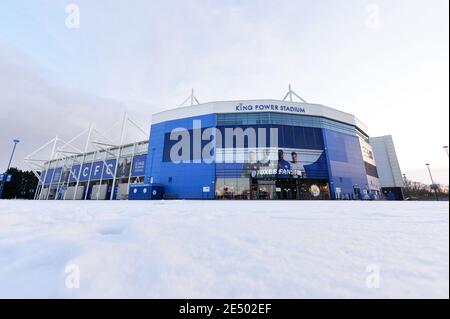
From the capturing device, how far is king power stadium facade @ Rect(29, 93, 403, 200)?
24969mm

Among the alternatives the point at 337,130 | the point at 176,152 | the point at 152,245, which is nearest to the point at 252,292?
the point at 152,245

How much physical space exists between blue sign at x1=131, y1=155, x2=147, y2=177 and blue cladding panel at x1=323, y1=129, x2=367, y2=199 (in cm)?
2901

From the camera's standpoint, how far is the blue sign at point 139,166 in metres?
30.5

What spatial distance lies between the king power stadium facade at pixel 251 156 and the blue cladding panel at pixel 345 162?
15 cm

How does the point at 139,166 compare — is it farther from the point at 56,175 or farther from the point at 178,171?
the point at 56,175

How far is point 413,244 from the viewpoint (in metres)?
1.96

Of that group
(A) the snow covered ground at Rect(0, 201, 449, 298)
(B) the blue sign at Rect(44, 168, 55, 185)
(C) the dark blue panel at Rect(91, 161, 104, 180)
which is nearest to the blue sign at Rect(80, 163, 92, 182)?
(C) the dark blue panel at Rect(91, 161, 104, 180)

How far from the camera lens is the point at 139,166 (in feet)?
102

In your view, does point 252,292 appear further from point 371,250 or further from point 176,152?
point 176,152

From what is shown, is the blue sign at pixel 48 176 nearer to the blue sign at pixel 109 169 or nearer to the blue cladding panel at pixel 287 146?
the blue sign at pixel 109 169

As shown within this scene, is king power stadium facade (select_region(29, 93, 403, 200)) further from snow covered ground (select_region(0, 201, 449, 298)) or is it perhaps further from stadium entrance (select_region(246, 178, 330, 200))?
snow covered ground (select_region(0, 201, 449, 298))

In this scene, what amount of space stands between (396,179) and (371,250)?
159 feet

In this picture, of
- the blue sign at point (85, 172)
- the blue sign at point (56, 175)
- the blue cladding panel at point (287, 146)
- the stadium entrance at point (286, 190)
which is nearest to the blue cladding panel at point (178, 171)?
the blue cladding panel at point (287, 146)
